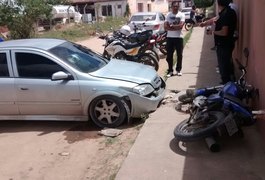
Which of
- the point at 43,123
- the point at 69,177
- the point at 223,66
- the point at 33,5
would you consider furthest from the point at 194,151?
the point at 33,5

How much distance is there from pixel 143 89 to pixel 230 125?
2060 mm

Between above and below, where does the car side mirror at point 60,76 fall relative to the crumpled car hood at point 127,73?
above

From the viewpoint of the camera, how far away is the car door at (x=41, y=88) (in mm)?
6246


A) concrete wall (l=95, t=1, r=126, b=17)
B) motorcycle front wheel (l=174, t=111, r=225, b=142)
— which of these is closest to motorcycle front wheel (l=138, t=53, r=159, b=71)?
motorcycle front wheel (l=174, t=111, r=225, b=142)

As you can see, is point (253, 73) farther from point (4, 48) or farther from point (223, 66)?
point (4, 48)

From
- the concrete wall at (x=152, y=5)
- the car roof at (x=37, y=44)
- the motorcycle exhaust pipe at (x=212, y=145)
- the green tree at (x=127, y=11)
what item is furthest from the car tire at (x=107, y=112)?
the concrete wall at (x=152, y=5)

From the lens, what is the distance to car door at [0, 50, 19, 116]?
6414 mm

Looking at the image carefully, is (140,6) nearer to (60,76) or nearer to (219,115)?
(60,76)

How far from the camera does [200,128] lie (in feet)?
15.5

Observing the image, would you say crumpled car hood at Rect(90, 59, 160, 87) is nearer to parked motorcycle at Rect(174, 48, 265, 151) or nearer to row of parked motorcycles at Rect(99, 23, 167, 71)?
parked motorcycle at Rect(174, 48, 265, 151)

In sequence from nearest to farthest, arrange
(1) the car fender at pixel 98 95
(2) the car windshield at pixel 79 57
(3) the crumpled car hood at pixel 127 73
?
1. (1) the car fender at pixel 98 95
2. (3) the crumpled car hood at pixel 127 73
3. (2) the car windshield at pixel 79 57

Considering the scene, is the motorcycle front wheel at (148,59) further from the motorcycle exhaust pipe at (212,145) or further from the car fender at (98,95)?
the motorcycle exhaust pipe at (212,145)

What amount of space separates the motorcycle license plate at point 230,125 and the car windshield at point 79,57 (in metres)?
2.77

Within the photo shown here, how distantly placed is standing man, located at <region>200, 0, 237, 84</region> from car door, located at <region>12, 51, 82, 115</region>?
8.46 ft
